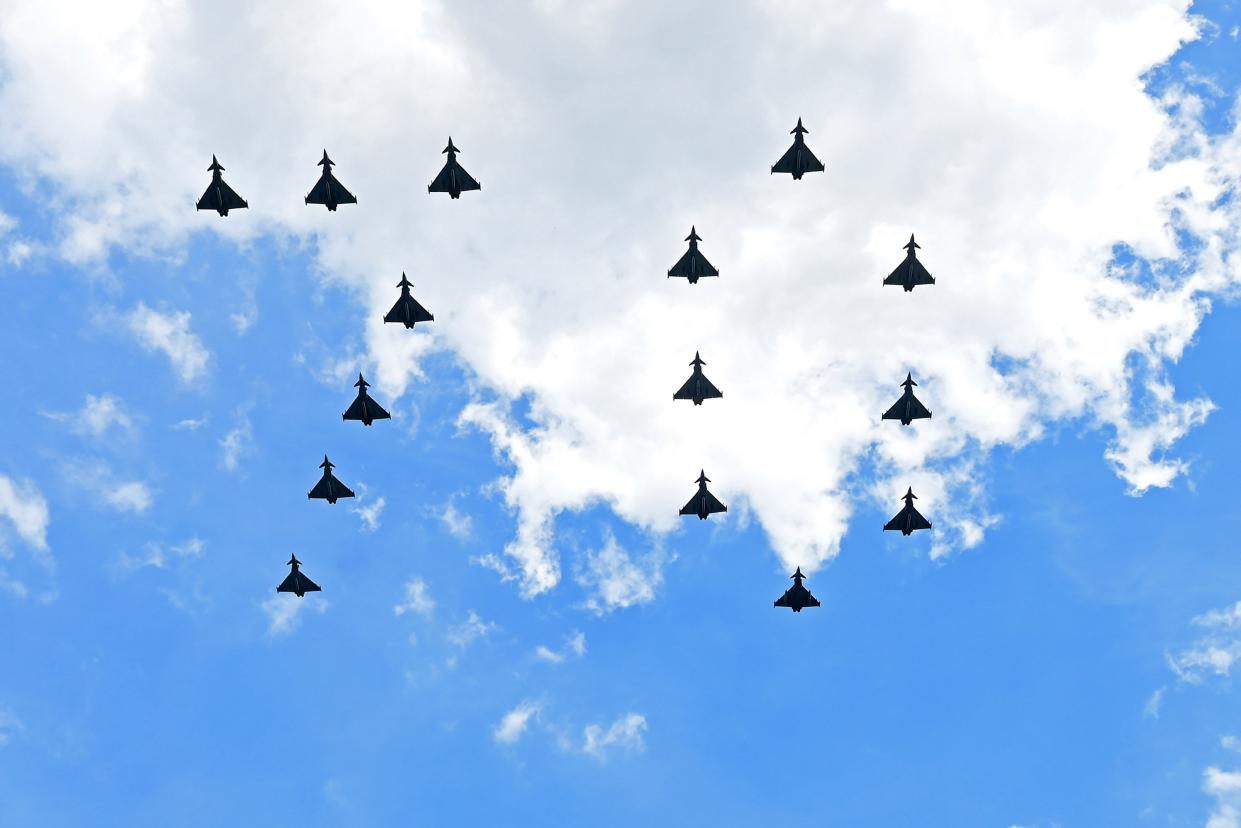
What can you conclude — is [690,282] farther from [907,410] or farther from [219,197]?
[219,197]

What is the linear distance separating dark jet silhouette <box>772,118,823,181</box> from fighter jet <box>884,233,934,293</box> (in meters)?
9.06

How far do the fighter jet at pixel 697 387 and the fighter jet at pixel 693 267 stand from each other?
549 centimetres

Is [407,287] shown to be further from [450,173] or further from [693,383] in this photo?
[693,383]

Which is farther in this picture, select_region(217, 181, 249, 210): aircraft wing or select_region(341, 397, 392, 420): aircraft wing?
select_region(341, 397, 392, 420): aircraft wing

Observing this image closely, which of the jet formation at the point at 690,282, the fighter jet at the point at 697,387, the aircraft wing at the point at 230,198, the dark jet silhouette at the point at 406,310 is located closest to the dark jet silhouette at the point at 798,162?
the jet formation at the point at 690,282

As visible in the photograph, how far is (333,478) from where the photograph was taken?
94.9 meters

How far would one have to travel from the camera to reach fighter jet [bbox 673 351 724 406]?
9150 cm

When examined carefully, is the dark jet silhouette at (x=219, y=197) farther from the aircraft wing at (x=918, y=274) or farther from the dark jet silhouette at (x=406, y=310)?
the aircraft wing at (x=918, y=274)

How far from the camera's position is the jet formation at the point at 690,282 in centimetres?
8794

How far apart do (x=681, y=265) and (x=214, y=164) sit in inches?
1249

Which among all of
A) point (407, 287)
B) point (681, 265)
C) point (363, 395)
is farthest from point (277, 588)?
point (681, 265)

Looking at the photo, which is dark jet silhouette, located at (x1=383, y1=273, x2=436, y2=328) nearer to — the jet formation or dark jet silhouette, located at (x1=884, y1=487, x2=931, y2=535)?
the jet formation

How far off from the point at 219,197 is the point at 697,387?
114 feet

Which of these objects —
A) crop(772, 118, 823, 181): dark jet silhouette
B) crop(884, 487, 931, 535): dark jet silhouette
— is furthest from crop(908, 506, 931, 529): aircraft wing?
crop(772, 118, 823, 181): dark jet silhouette
